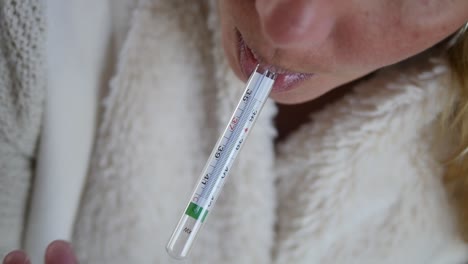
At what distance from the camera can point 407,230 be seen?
678mm

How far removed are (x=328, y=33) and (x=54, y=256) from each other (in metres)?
0.33

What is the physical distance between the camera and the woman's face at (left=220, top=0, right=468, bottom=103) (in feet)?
1.37

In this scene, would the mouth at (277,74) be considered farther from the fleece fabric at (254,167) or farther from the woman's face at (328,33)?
the fleece fabric at (254,167)

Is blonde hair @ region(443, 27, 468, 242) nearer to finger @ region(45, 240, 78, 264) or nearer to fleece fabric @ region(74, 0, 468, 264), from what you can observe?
fleece fabric @ region(74, 0, 468, 264)

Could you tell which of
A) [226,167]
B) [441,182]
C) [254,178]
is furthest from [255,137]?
[441,182]

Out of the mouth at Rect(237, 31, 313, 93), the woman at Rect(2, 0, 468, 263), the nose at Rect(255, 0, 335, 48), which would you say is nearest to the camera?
the nose at Rect(255, 0, 335, 48)

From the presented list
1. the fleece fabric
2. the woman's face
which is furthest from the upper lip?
the fleece fabric

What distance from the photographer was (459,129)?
64 centimetres

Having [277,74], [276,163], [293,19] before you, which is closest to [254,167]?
[276,163]

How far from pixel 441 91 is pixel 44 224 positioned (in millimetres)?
553

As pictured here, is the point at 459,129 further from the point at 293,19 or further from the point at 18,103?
the point at 18,103

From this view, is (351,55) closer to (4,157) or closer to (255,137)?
(255,137)

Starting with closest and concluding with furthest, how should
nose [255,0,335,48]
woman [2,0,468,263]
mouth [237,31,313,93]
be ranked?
1. nose [255,0,335,48]
2. mouth [237,31,313,93]
3. woman [2,0,468,263]

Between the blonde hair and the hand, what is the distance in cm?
51
